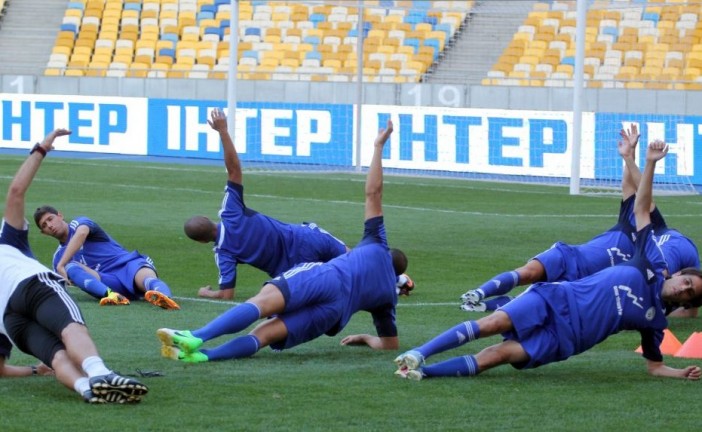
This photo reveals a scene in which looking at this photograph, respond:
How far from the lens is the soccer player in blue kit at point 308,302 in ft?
27.8

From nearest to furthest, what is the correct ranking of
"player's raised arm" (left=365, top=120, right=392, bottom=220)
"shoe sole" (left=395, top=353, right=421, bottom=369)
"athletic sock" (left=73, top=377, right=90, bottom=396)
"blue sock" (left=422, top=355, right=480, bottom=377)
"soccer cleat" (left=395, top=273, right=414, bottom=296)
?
1. "athletic sock" (left=73, top=377, right=90, bottom=396)
2. "shoe sole" (left=395, top=353, right=421, bottom=369)
3. "blue sock" (left=422, top=355, right=480, bottom=377)
4. "player's raised arm" (left=365, top=120, right=392, bottom=220)
5. "soccer cleat" (left=395, top=273, right=414, bottom=296)

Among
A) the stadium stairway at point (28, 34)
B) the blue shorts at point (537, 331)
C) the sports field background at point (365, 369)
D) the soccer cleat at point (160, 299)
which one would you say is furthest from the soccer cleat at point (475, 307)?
the stadium stairway at point (28, 34)

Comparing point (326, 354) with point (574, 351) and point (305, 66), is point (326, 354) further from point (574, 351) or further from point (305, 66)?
point (305, 66)

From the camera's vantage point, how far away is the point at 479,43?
3209 cm

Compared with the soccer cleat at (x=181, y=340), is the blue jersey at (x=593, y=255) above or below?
below

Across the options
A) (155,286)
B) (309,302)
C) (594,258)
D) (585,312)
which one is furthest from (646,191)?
(155,286)

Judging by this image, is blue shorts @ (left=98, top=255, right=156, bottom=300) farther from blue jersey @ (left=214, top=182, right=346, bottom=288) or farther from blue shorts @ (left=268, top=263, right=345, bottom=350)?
blue shorts @ (left=268, top=263, right=345, bottom=350)

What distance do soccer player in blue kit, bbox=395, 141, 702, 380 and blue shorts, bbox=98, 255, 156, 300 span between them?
395 cm

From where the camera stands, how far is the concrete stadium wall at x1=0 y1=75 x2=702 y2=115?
26781mm

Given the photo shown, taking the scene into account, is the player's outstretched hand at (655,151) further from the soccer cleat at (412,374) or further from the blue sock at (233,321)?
the blue sock at (233,321)

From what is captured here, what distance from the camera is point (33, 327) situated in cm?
762

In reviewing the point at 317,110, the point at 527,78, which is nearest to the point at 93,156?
the point at 317,110

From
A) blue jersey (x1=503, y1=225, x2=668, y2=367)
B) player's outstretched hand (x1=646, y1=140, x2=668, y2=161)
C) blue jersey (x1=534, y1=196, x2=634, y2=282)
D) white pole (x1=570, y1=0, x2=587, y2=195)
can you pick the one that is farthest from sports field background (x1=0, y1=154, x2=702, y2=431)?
white pole (x1=570, y1=0, x2=587, y2=195)

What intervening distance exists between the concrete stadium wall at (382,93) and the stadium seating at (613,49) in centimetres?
40
